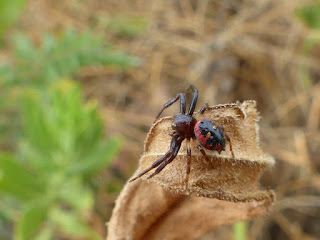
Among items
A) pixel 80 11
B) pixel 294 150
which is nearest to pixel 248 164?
pixel 294 150

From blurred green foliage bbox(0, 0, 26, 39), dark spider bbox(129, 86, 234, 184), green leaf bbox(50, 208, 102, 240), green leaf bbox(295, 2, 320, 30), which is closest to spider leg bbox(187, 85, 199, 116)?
dark spider bbox(129, 86, 234, 184)

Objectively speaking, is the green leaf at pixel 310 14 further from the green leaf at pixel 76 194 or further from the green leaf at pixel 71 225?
the green leaf at pixel 71 225

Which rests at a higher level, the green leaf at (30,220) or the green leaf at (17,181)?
the green leaf at (17,181)

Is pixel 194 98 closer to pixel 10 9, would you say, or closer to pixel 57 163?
pixel 57 163

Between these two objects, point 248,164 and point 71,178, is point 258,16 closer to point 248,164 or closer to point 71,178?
point 71,178

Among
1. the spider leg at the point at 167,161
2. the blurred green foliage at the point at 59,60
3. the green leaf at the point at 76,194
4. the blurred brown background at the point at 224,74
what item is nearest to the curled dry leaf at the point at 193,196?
the spider leg at the point at 167,161

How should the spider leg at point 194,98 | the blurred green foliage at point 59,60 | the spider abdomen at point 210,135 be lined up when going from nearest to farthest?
the spider abdomen at point 210,135 → the spider leg at point 194,98 → the blurred green foliage at point 59,60
